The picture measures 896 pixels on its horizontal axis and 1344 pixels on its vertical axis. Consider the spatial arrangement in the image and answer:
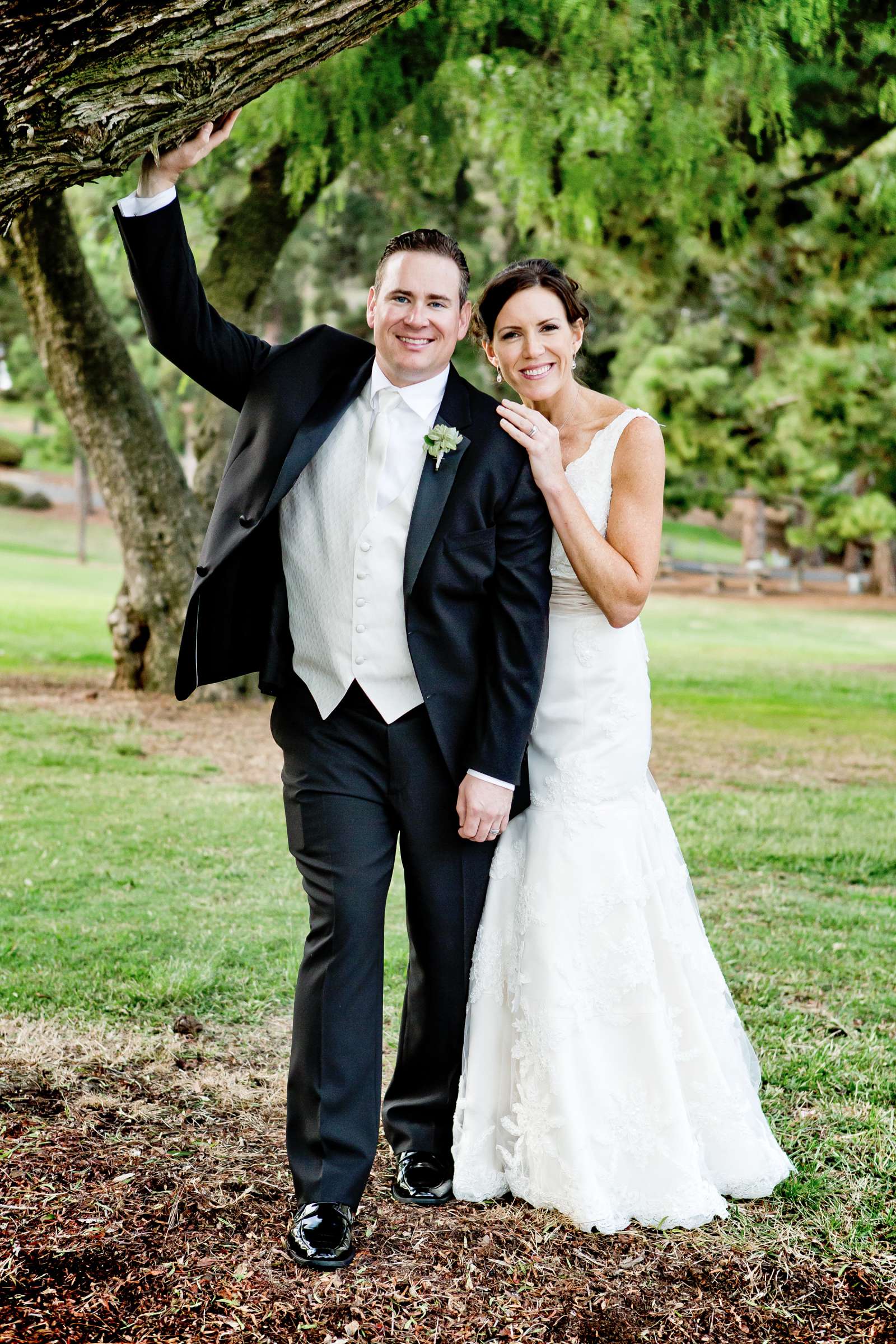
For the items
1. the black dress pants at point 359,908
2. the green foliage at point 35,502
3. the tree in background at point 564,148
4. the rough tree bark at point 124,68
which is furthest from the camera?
the green foliage at point 35,502

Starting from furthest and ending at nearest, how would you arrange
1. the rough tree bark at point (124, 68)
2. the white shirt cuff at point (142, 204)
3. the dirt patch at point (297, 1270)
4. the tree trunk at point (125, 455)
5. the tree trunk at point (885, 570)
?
the tree trunk at point (885, 570), the tree trunk at point (125, 455), the white shirt cuff at point (142, 204), the dirt patch at point (297, 1270), the rough tree bark at point (124, 68)

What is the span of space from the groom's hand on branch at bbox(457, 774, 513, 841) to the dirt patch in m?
0.94

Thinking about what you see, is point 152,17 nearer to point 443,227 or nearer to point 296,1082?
point 296,1082

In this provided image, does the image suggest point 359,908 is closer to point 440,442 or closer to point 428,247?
point 440,442

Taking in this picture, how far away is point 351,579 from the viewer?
9.98ft

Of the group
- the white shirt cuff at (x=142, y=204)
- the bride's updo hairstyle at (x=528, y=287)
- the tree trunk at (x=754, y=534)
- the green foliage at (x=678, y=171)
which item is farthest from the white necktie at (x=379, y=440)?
the tree trunk at (x=754, y=534)

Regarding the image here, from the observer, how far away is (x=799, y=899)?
636cm

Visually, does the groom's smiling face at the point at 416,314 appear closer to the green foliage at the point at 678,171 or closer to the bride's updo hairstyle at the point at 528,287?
the bride's updo hairstyle at the point at 528,287

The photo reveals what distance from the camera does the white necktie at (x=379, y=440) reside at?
9.98 feet

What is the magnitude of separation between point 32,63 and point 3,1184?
251 centimetres

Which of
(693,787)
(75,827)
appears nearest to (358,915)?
(75,827)

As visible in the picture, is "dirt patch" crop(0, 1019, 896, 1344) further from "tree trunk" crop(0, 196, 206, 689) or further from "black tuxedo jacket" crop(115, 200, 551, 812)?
"tree trunk" crop(0, 196, 206, 689)

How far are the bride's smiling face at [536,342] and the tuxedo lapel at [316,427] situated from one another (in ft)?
1.27

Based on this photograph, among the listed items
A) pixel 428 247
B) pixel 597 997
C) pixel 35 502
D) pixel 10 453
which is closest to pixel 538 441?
pixel 428 247
